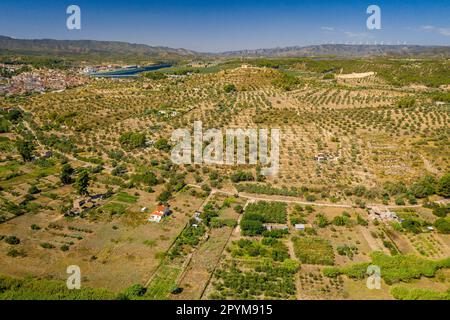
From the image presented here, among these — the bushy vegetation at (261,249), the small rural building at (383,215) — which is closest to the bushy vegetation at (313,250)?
the bushy vegetation at (261,249)

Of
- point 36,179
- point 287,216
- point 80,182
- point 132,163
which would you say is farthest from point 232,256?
point 36,179

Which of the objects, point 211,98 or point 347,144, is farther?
point 211,98

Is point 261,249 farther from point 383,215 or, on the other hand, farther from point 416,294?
point 383,215

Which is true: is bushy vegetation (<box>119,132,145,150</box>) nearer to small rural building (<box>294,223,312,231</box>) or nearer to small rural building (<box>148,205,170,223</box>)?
small rural building (<box>148,205,170,223</box>)

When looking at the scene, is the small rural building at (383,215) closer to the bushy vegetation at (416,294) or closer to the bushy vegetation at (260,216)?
the bushy vegetation at (260,216)

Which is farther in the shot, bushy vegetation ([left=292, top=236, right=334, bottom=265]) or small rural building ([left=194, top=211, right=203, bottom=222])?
small rural building ([left=194, top=211, right=203, bottom=222])

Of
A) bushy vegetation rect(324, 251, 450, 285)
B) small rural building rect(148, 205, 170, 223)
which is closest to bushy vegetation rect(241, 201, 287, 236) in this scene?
bushy vegetation rect(324, 251, 450, 285)

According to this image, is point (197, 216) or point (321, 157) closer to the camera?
point (197, 216)

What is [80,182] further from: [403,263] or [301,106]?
[301,106]

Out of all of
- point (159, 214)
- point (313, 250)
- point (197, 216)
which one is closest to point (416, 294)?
point (313, 250)
